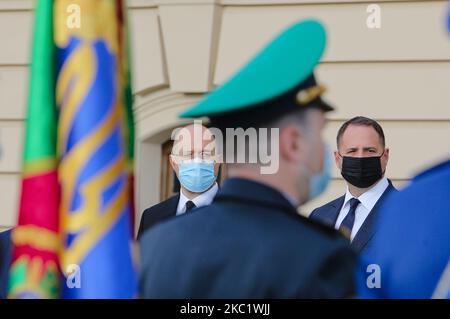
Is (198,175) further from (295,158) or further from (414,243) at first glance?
(295,158)

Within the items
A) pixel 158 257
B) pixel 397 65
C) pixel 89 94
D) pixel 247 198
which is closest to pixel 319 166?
pixel 247 198

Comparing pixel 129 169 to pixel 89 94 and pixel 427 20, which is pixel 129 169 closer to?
pixel 89 94

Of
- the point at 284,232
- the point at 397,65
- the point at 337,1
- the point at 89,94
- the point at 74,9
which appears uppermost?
the point at 337,1

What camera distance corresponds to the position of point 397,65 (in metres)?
6.62

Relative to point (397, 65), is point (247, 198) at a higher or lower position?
lower

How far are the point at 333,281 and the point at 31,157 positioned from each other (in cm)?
82

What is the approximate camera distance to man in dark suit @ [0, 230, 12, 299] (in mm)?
3588

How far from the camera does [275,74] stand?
8.09 feet

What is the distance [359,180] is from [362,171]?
0.16ft

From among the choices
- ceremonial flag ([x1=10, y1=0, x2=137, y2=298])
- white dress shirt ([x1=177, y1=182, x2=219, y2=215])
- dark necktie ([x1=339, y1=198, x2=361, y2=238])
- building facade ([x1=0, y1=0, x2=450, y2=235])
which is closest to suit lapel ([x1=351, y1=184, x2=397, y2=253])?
dark necktie ([x1=339, y1=198, x2=361, y2=238])

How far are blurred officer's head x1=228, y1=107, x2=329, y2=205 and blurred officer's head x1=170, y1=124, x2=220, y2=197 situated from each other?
7.83ft

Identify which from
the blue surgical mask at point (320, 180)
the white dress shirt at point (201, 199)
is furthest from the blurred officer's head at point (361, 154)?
the blue surgical mask at point (320, 180)

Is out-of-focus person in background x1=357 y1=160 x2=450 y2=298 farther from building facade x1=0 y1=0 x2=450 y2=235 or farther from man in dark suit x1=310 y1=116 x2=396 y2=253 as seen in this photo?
building facade x1=0 y1=0 x2=450 y2=235
